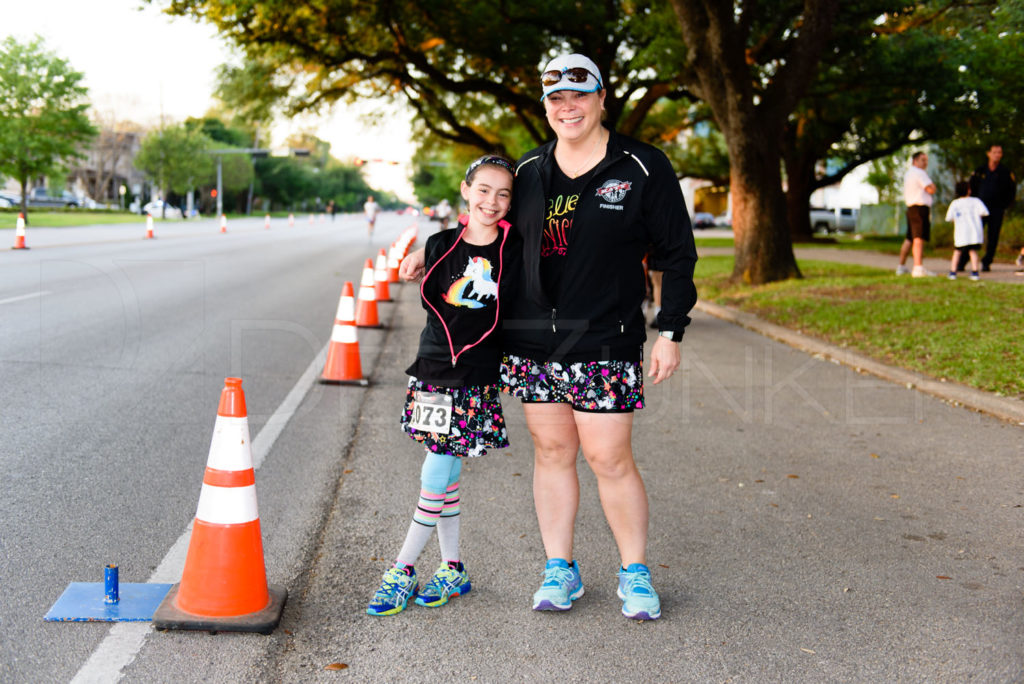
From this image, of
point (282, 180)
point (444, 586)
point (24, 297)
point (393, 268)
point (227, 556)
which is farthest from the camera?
point (282, 180)

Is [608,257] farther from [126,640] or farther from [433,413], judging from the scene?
[126,640]

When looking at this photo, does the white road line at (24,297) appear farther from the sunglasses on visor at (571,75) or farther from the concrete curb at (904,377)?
the sunglasses on visor at (571,75)

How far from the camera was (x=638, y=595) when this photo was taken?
11.7ft

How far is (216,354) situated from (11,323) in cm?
285

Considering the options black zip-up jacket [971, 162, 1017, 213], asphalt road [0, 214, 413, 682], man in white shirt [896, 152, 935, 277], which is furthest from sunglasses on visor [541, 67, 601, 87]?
black zip-up jacket [971, 162, 1017, 213]

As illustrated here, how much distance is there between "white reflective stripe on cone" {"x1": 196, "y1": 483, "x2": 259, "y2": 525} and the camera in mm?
3480

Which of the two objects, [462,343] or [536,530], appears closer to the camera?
[462,343]

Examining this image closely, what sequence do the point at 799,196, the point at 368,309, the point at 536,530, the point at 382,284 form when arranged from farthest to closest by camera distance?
the point at 799,196
the point at 382,284
the point at 368,309
the point at 536,530

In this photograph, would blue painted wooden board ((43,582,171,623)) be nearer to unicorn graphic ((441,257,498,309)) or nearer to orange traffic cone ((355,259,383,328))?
unicorn graphic ((441,257,498,309))

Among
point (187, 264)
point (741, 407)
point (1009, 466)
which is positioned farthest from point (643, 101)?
point (1009, 466)

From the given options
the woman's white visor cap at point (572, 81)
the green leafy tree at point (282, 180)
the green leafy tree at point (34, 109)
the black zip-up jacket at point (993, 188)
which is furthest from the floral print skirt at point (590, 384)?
the green leafy tree at point (282, 180)

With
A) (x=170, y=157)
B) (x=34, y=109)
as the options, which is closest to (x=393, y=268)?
(x=34, y=109)

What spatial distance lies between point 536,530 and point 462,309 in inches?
59.6

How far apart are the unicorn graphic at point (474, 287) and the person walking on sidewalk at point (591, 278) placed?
0.13 meters
